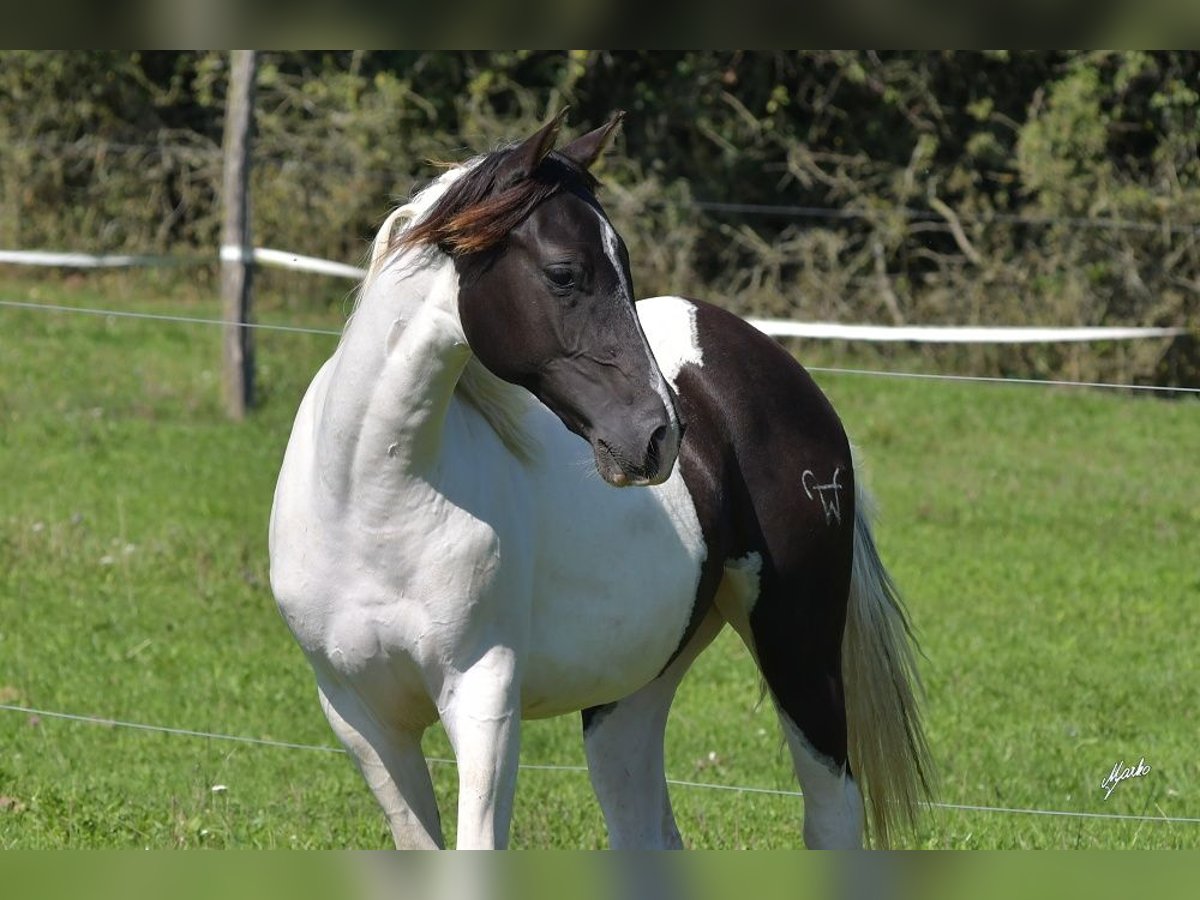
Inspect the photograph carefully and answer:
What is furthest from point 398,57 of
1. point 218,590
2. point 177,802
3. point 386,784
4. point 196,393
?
point 386,784

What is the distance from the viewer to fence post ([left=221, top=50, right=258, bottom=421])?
10266 millimetres

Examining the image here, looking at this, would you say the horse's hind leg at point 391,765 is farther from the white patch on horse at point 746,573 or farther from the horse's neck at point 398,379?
the white patch on horse at point 746,573

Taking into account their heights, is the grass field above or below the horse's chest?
below

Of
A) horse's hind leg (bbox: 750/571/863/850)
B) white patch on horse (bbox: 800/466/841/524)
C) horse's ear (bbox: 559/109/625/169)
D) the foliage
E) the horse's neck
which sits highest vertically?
horse's ear (bbox: 559/109/625/169)

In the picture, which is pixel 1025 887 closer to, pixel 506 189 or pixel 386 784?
pixel 506 189

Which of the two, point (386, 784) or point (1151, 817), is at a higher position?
point (386, 784)

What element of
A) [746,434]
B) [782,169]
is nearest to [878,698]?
[746,434]

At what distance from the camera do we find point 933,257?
530 inches

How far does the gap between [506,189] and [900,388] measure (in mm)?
9182

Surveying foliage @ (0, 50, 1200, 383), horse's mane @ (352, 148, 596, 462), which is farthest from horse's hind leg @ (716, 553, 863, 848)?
foliage @ (0, 50, 1200, 383)

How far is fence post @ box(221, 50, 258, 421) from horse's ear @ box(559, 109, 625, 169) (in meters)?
7.48

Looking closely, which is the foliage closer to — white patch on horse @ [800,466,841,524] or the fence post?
the fence post

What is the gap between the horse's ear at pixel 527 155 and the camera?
108 inches

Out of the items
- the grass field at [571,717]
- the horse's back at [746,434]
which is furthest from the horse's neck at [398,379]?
the grass field at [571,717]
